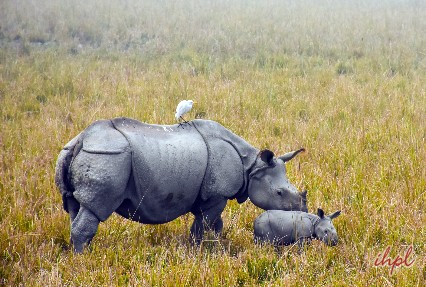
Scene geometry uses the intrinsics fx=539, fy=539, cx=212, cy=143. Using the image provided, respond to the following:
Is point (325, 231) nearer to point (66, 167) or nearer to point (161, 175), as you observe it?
point (161, 175)

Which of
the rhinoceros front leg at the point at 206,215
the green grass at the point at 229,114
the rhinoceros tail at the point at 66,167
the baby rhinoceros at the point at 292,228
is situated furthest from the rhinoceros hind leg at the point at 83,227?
the baby rhinoceros at the point at 292,228

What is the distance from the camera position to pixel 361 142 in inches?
274

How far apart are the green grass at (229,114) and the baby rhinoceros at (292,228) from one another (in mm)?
117

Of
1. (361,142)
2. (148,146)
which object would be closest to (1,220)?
(148,146)

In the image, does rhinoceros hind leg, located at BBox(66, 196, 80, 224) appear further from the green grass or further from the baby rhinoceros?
the baby rhinoceros

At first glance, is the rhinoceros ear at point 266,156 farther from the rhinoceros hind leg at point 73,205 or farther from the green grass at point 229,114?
the rhinoceros hind leg at point 73,205

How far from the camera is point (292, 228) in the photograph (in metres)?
4.20

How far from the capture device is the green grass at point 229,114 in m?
3.99

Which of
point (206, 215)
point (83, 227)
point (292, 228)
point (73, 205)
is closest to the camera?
point (83, 227)

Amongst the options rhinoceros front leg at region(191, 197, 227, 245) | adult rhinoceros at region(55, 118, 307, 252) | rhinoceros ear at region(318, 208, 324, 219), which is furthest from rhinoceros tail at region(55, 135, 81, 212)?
rhinoceros ear at region(318, 208, 324, 219)

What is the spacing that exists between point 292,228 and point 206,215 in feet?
2.24

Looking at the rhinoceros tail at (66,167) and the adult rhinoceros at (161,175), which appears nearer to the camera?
the adult rhinoceros at (161,175)

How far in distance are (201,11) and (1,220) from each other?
14551mm

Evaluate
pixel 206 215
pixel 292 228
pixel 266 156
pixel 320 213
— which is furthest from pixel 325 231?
pixel 206 215
